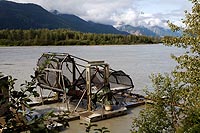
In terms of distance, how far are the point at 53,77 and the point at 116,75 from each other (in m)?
2.60

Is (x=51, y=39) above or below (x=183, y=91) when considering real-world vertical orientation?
below

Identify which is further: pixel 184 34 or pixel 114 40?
pixel 114 40

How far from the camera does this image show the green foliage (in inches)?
207

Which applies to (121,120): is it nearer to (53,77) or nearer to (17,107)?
(53,77)

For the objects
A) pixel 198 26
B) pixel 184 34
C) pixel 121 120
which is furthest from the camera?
pixel 121 120

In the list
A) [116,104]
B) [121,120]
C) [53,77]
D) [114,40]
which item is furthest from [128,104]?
[114,40]

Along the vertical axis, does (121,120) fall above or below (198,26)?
→ below

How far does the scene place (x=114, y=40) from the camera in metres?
101

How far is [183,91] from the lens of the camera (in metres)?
5.47

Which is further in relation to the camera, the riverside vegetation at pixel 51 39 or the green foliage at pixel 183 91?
the riverside vegetation at pixel 51 39

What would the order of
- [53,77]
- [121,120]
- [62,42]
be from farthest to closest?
[62,42] → [53,77] → [121,120]

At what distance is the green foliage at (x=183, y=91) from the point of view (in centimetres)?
527

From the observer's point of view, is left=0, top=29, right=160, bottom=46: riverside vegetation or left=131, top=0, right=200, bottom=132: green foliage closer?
left=131, top=0, right=200, bottom=132: green foliage

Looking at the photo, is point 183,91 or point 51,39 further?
point 51,39
